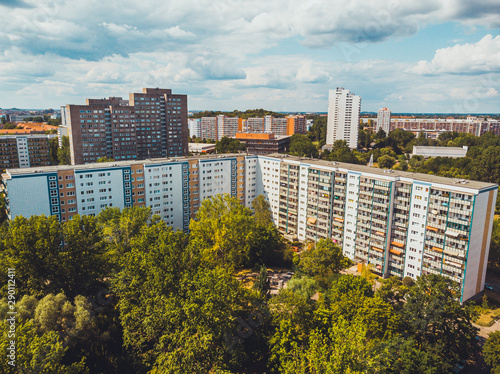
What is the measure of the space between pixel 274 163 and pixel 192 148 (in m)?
60.3

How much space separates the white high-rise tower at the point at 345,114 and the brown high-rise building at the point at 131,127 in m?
64.2

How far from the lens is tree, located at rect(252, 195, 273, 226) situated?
49369mm

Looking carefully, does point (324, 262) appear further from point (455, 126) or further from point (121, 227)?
point (455, 126)

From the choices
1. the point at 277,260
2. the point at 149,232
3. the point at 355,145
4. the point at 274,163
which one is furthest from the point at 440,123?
the point at 149,232

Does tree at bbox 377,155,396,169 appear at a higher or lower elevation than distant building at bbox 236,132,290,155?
lower

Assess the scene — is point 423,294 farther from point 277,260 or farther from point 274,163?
point 274,163

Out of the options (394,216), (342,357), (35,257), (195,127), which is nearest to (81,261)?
(35,257)

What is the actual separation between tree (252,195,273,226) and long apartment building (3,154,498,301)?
10.3 feet

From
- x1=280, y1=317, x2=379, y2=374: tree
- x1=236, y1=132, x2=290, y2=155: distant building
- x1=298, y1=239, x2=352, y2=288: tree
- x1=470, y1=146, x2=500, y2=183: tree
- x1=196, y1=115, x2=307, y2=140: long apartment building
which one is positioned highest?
x1=196, y1=115, x2=307, y2=140: long apartment building

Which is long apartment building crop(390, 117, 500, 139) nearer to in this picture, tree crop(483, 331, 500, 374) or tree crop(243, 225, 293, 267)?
tree crop(243, 225, 293, 267)

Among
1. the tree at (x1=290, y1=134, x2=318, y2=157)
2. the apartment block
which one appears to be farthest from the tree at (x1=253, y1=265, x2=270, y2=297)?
the tree at (x1=290, y1=134, x2=318, y2=157)

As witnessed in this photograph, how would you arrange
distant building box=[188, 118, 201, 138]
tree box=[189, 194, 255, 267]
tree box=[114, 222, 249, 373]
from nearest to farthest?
tree box=[114, 222, 249, 373] < tree box=[189, 194, 255, 267] < distant building box=[188, 118, 201, 138]

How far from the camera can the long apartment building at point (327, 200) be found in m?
37.0

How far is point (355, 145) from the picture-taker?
13238 centimetres
